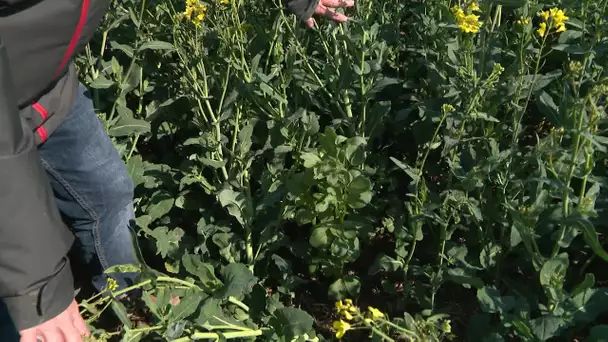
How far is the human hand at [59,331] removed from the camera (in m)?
1.82

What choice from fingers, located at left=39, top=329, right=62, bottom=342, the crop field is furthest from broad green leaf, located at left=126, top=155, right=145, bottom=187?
fingers, located at left=39, top=329, right=62, bottom=342

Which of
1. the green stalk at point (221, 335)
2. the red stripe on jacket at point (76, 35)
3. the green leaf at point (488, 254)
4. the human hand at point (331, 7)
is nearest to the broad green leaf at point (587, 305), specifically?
the green leaf at point (488, 254)

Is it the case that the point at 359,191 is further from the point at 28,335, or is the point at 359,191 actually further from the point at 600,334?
the point at 28,335

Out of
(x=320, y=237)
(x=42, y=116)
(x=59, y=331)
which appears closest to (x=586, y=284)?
(x=320, y=237)

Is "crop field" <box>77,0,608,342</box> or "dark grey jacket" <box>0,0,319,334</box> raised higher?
"dark grey jacket" <box>0,0,319,334</box>

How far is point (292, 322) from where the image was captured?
229 centimetres

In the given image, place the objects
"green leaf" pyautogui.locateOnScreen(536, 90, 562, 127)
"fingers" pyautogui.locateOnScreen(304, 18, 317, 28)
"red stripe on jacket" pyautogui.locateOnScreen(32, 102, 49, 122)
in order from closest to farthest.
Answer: "red stripe on jacket" pyautogui.locateOnScreen(32, 102, 49, 122) < "green leaf" pyautogui.locateOnScreen(536, 90, 562, 127) < "fingers" pyautogui.locateOnScreen(304, 18, 317, 28)

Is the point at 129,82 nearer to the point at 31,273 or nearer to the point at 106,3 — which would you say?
the point at 106,3

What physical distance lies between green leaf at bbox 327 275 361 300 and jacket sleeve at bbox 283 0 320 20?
988 mm

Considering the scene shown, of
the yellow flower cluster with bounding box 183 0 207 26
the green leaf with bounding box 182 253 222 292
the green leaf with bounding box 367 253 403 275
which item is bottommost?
the green leaf with bounding box 367 253 403 275

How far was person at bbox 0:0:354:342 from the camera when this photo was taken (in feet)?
5.51

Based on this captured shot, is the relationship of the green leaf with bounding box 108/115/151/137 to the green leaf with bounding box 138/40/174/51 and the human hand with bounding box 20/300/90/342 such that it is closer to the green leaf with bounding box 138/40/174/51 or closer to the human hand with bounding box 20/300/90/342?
the green leaf with bounding box 138/40/174/51

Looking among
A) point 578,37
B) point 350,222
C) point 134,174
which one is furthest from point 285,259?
point 578,37

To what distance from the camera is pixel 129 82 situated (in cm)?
305
